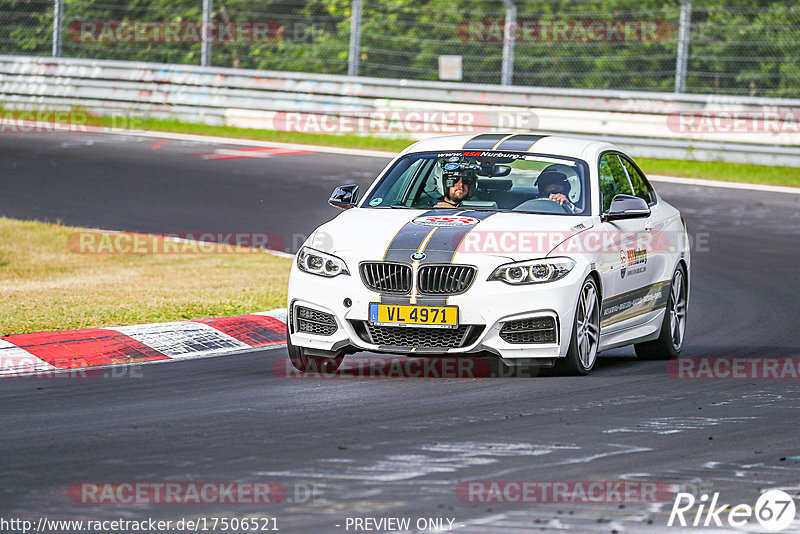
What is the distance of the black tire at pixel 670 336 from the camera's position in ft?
34.1

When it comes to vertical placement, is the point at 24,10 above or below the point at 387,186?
above

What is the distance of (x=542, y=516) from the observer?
5320mm

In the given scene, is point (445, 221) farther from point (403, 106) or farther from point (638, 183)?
point (403, 106)

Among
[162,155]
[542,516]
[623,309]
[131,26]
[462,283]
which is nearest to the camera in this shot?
[542,516]

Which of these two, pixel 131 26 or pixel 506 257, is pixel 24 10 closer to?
pixel 131 26

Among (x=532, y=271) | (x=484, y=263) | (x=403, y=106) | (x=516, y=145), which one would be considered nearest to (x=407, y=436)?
(x=484, y=263)

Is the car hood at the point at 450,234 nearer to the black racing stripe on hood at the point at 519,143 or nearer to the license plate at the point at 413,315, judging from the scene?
the license plate at the point at 413,315

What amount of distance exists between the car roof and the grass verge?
2.25 m

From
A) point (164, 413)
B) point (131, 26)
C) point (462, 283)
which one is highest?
point (131, 26)

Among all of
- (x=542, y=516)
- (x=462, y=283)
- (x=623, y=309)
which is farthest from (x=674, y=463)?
(x=623, y=309)

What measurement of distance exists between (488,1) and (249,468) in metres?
24.0

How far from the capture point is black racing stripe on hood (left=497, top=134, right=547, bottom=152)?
9.91 m

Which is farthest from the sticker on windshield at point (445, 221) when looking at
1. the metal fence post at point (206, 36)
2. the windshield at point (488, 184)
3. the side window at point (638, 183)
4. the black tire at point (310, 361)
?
the metal fence post at point (206, 36)

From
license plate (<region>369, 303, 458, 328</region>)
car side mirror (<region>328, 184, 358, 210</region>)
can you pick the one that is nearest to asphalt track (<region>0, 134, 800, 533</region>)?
license plate (<region>369, 303, 458, 328</region>)
